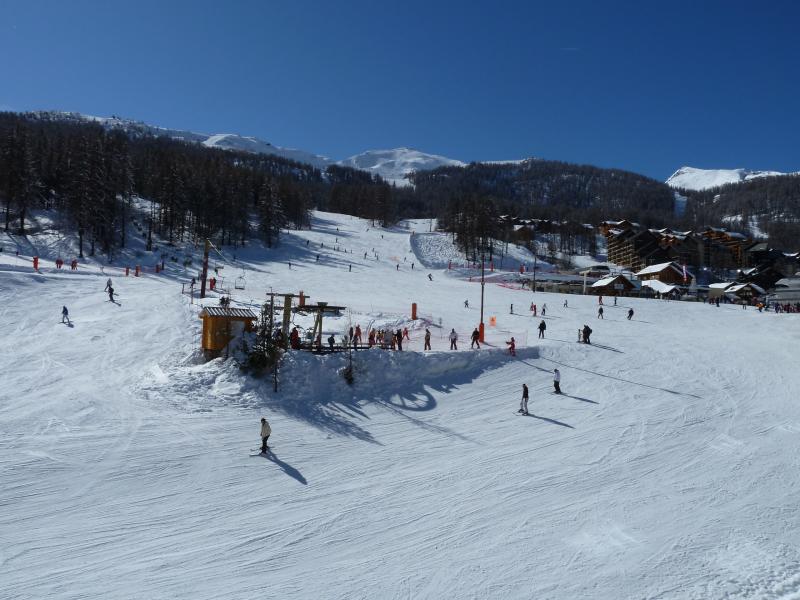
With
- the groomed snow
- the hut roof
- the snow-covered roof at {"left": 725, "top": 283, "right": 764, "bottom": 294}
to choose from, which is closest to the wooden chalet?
the snow-covered roof at {"left": 725, "top": 283, "right": 764, "bottom": 294}

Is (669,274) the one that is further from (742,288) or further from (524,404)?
(524,404)

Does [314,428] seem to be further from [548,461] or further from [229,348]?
[548,461]

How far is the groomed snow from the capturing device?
9188 mm

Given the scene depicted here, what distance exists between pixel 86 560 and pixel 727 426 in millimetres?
18133

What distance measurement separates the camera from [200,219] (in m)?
60.9

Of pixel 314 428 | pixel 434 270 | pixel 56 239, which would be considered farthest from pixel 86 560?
pixel 434 270

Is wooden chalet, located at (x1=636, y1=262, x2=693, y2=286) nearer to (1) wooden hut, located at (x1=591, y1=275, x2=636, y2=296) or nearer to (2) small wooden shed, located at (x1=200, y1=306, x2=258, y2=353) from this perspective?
(1) wooden hut, located at (x1=591, y1=275, x2=636, y2=296)

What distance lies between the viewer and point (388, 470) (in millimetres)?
13203

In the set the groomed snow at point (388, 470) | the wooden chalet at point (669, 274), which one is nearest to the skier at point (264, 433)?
the groomed snow at point (388, 470)

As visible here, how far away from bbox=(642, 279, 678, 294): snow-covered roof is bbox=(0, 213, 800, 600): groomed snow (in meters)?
35.4

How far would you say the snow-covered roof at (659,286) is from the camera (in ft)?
194

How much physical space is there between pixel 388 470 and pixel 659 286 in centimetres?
6239

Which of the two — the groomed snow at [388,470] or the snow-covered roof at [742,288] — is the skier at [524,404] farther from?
the snow-covered roof at [742,288]

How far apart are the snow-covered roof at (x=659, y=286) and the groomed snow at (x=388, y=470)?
1393 inches
